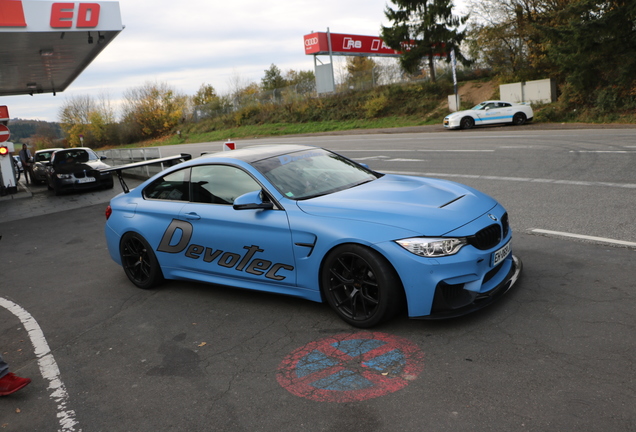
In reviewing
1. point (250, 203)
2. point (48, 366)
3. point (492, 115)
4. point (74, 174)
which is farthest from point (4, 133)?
point (492, 115)

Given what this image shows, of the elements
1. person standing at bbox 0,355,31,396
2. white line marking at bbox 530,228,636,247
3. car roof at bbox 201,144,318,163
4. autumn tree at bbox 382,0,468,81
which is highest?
autumn tree at bbox 382,0,468,81

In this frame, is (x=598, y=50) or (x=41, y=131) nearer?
(x=598, y=50)

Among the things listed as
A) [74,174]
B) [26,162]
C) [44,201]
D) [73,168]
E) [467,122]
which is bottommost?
[44,201]

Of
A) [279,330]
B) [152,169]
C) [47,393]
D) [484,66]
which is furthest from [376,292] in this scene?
[484,66]

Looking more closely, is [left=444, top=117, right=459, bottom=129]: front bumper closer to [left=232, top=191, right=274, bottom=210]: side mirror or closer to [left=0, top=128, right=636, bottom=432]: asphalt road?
[left=0, top=128, right=636, bottom=432]: asphalt road

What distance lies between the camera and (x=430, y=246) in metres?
4.08

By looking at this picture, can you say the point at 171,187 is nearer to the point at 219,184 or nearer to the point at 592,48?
the point at 219,184

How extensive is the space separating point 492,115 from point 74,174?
1954 cm

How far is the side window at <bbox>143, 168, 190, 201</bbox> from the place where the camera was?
18.9 ft

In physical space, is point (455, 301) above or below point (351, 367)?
above

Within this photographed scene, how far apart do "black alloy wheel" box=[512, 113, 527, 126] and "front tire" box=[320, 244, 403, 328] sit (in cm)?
2444

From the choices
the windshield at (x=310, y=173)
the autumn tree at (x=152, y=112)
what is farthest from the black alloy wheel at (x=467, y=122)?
the autumn tree at (x=152, y=112)

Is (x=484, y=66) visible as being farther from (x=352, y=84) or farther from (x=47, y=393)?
(x=47, y=393)

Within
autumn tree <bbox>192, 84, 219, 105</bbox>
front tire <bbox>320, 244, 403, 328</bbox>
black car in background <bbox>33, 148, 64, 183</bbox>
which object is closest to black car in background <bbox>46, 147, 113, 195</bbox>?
black car in background <bbox>33, 148, 64, 183</bbox>
